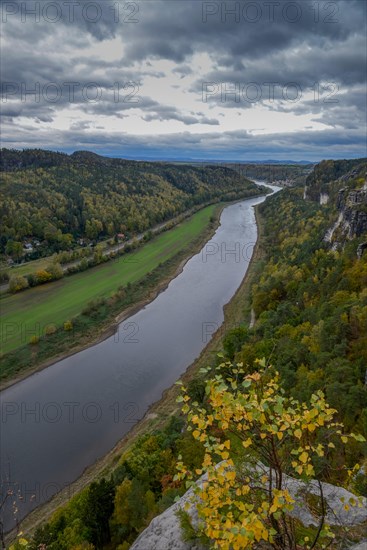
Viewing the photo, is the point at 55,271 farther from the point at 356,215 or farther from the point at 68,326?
the point at 356,215

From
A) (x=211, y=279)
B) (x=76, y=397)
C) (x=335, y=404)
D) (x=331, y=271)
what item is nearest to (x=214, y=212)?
(x=211, y=279)

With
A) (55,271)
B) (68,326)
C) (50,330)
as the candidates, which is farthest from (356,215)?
(55,271)

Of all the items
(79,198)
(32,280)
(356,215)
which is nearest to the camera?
(356,215)

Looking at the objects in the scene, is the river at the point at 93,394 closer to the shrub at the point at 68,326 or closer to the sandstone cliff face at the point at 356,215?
the shrub at the point at 68,326

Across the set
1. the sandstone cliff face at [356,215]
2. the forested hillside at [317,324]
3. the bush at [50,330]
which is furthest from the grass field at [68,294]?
the sandstone cliff face at [356,215]

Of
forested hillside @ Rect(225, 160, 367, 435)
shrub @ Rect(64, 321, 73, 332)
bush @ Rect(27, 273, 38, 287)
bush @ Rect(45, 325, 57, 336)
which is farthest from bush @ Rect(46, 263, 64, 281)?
forested hillside @ Rect(225, 160, 367, 435)

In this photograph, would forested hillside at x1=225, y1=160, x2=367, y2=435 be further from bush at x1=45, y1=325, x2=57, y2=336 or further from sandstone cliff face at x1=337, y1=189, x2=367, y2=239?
bush at x1=45, y1=325, x2=57, y2=336

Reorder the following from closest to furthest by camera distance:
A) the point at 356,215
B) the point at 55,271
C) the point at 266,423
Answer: the point at 266,423 < the point at 356,215 < the point at 55,271
